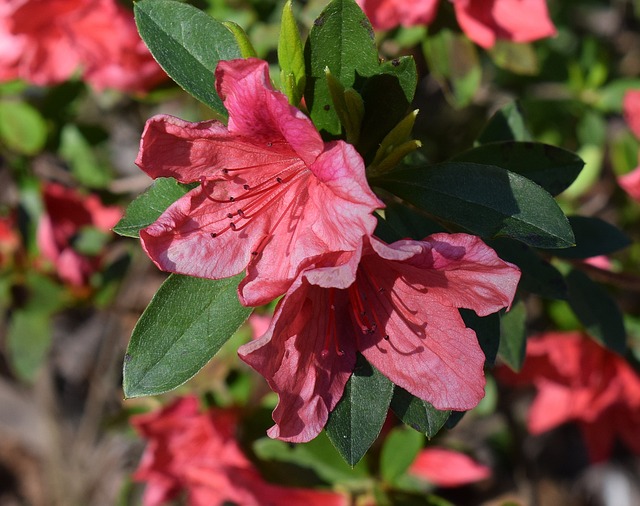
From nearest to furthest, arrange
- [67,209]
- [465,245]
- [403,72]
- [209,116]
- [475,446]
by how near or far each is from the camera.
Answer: [465,245] < [403,72] < [209,116] < [67,209] < [475,446]

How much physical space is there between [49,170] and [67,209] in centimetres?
36

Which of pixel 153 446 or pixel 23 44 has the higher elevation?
pixel 23 44

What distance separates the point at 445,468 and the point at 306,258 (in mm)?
1094

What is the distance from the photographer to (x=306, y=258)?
95 centimetres

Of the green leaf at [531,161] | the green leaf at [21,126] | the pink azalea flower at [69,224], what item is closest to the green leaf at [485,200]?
the green leaf at [531,161]

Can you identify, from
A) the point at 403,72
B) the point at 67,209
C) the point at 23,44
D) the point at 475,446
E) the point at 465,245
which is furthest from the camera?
the point at 475,446

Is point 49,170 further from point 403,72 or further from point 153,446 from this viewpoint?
point 403,72

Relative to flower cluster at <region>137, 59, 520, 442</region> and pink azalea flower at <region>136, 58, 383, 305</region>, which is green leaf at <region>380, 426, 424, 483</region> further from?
pink azalea flower at <region>136, 58, 383, 305</region>

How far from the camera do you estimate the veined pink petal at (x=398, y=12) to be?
1514 mm

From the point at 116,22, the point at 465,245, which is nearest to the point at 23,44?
the point at 116,22

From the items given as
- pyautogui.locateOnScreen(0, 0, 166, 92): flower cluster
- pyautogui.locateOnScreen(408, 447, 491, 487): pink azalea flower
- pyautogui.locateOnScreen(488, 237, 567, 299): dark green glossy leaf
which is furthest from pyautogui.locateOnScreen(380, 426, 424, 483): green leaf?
pyautogui.locateOnScreen(0, 0, 166, 92): flower cluster

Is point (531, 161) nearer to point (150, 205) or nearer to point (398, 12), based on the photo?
point (398, 12)

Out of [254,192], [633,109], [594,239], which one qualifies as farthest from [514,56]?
[254,192]

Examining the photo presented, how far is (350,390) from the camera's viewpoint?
1127 mm
